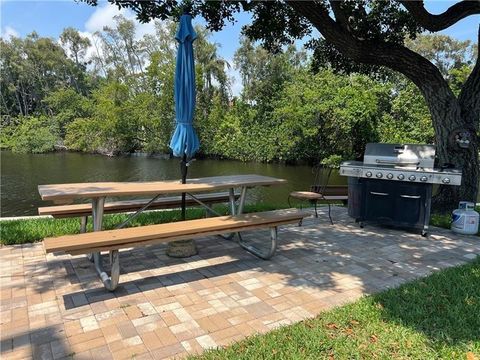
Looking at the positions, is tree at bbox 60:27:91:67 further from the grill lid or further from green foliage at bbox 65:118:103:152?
the grill lid

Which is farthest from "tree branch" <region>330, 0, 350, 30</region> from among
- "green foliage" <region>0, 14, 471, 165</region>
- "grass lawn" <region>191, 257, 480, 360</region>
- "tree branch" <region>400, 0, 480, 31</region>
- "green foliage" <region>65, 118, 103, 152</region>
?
"green foliage" <region>65, 118, 103, 152</region>

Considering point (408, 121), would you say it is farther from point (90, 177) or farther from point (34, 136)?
point (34, 136)

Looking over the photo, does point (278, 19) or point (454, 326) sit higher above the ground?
point (278, 19)

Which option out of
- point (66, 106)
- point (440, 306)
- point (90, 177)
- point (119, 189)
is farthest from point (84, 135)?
point (440, 306)

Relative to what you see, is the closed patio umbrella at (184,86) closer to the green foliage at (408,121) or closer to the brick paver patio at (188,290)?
the brick paver patio at (188,290)

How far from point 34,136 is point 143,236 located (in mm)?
38688

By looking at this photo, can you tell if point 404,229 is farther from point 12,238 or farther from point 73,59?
point 73,59

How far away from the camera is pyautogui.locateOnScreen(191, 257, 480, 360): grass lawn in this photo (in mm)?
2445

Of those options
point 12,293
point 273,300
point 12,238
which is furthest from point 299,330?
point 12,238

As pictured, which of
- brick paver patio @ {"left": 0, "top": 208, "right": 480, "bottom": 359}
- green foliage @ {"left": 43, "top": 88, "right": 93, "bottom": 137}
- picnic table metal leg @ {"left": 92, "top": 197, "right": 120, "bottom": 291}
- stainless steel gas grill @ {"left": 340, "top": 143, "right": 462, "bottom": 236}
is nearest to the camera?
brick paver patio @ {"left": 0, "top": 208, "right": 480, "bottom": 359}

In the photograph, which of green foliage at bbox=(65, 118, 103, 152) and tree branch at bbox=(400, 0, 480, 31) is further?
green foliage at bbox=(65, 118, 103, 152)

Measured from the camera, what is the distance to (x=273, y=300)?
3283 millimetres

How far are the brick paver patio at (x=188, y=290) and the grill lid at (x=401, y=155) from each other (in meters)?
1.15

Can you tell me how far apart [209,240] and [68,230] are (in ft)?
6.55
